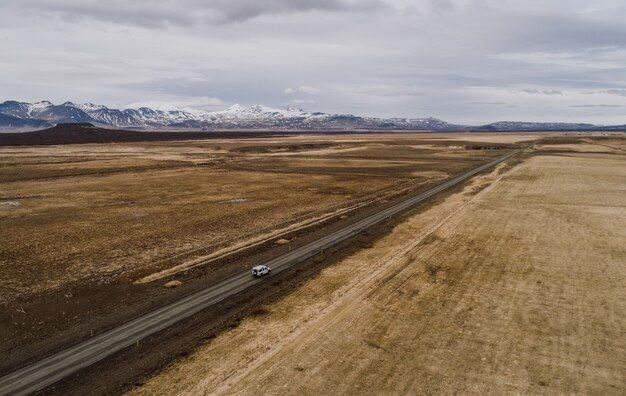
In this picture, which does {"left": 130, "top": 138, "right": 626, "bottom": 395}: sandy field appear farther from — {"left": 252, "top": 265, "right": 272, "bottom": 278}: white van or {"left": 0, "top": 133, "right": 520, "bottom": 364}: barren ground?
{"left": 0, "top": 133, "right": 520, "bottom": 364}: barren ground

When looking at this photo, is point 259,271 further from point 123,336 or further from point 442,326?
point 442,326

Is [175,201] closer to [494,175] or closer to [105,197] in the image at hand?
[105,197]

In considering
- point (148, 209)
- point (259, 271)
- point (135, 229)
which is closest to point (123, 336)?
point (259, 271)

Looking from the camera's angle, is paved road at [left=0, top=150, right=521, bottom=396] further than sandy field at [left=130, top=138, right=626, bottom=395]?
Yes

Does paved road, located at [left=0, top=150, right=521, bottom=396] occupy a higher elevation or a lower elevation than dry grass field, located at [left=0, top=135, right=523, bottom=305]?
lower

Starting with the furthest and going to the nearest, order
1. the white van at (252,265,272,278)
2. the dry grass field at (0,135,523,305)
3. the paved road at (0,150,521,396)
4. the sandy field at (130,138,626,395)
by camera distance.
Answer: the dry grass field at (0,135,523,305)
the white van at (252,265,272,278)
the paved road at (0,150,521,396)
the sandy field at (130,138,626,395)

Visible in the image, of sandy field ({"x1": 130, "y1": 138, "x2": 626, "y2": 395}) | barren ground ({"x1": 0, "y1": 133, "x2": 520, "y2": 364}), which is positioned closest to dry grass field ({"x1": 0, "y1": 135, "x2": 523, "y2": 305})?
barren ground ({"x1": 0, "y1": 133, "x2": 520, "y2": 364})
